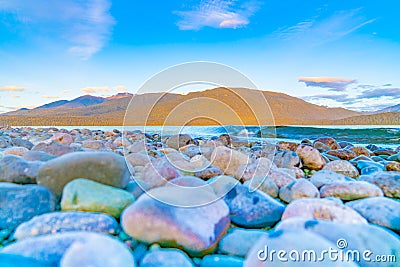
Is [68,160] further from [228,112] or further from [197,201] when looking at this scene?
[228,112]

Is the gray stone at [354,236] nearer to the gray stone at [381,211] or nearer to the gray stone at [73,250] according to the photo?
the gray stone at [381,211]

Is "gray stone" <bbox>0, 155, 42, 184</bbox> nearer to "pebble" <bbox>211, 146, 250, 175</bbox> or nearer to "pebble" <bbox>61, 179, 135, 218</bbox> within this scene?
"pebble" <bbox>61, 179, 135, 218</bbox>

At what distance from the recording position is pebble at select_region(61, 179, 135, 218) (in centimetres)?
155

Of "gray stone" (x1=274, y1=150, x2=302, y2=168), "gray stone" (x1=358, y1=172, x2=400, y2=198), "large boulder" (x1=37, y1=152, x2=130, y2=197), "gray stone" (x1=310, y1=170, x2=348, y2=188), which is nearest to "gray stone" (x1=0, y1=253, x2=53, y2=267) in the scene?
"large boulder" (x1=37, y1=152, x2=130, y2=197)

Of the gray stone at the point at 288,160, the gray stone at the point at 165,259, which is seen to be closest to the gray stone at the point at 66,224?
the gray stone at the point at 165,259

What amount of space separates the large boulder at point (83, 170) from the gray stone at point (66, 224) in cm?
32

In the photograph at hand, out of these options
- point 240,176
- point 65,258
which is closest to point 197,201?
point 65,258

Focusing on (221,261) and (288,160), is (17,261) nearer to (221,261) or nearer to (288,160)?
(221,261)

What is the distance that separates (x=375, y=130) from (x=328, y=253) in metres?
11.2

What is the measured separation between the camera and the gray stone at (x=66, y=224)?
4.47 ft

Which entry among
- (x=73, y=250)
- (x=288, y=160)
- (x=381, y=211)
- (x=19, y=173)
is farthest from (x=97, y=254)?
(x=288, y=160)

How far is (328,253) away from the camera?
3.58 feet

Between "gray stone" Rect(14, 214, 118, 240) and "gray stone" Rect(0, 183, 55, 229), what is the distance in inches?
5.7

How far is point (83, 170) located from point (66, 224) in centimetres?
42
